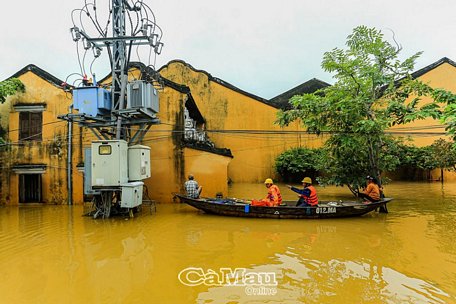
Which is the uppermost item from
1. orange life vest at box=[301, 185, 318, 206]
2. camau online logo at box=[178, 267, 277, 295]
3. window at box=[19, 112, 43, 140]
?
window at box=[19, 112, 43, 140]

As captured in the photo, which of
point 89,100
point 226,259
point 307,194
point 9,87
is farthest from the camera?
point 9,87

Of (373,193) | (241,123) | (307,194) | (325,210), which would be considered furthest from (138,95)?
(241,123)

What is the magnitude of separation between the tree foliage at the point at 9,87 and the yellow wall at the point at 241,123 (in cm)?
983

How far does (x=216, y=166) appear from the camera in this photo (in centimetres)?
1334

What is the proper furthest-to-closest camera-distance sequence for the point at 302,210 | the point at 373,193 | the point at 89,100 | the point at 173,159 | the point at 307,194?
the point at 173,159, the point at 373,193, the point at 89,100, the point at 307,194, the point at 302,210

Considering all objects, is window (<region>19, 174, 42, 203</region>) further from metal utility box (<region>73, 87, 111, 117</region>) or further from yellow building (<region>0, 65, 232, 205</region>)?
metal utility box (<region>73, 87, 111, 117</region>)

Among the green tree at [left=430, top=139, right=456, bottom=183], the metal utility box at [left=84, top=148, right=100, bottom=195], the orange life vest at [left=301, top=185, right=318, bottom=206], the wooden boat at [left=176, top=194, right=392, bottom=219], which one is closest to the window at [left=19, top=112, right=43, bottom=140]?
the metal utility box at [left=84, top=148, right=100, bottom=195]

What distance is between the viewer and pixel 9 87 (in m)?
12.4

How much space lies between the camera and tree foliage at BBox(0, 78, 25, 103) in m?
12.3

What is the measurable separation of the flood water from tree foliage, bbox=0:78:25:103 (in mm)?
5294

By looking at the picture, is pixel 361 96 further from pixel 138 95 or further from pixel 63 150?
pixel 63 150

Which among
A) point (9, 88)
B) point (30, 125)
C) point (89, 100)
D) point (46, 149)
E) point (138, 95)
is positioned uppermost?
point (9, 88)

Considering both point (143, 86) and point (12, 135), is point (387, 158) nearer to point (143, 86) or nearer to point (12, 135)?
point (143, 86)

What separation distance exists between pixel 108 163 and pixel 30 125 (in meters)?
6.53
